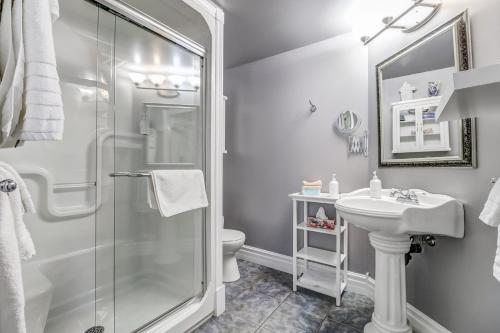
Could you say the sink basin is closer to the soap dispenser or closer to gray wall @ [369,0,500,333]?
gray wall @ [369,0,500,333]

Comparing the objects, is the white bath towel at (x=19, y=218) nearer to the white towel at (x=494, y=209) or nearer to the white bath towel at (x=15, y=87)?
the white bath towel at (x=15, y=87)

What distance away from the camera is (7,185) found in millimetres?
586

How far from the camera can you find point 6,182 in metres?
0.59

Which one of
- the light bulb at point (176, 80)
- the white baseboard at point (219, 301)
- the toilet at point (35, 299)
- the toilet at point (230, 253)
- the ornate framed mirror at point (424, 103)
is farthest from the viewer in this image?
the toilet at point (230, 253)

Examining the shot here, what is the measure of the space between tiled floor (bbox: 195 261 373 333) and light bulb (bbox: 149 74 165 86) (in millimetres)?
1784

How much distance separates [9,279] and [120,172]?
48.7 inches

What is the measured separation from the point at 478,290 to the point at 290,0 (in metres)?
2.05

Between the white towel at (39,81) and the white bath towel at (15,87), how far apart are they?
11 mm

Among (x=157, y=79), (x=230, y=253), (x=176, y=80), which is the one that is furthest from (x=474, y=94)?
(x=230, y=253)

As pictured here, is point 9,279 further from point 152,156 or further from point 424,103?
point 424,103

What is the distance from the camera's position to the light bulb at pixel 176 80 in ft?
5.86

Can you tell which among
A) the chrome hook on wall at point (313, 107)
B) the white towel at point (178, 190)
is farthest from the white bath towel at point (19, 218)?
the chrome hook on wall at point (313, 107)

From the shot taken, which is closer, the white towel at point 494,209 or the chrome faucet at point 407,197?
the white towel at point 494,209

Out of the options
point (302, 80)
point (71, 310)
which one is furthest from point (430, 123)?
point (71, 310)
